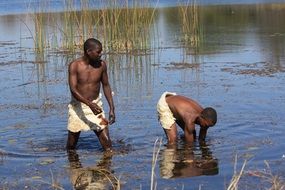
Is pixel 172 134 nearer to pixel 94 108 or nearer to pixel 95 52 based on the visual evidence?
pixel 94 108

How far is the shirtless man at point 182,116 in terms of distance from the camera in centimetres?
711

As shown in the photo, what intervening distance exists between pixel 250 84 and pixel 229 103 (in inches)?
74.8

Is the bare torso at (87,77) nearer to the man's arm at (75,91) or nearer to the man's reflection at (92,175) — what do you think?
the man's arm at (75,91)

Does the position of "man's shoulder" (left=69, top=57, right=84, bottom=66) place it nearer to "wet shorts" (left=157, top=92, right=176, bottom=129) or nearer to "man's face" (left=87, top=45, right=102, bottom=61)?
"man's face" (left=87, top=45, right=102, bottom=61)

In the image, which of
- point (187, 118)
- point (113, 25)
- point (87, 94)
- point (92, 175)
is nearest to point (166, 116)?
point (187, 118)

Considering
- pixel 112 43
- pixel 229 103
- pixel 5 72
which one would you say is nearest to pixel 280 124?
pixel 229 103

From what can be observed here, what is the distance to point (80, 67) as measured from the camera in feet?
22.3

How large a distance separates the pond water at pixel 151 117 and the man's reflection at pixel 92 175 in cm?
1

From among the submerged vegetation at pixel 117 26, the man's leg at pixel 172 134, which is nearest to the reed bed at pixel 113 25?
the submerged vegetation at pixel 117 26

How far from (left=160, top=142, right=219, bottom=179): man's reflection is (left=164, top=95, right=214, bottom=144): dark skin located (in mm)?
135

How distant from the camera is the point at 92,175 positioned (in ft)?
20.0

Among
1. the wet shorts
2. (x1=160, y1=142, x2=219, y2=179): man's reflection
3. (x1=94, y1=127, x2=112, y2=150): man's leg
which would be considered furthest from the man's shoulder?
(x1=160, y1=142, x2=219, y2=179): man's reflection

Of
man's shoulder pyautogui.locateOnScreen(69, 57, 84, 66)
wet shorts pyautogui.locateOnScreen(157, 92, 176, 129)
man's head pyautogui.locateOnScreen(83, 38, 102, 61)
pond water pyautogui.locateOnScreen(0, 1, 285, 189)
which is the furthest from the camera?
wet shorts pyautogui.locateOnScreen(157, 92, 176, 129)

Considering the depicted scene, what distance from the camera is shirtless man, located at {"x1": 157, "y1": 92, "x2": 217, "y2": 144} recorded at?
7.11m
